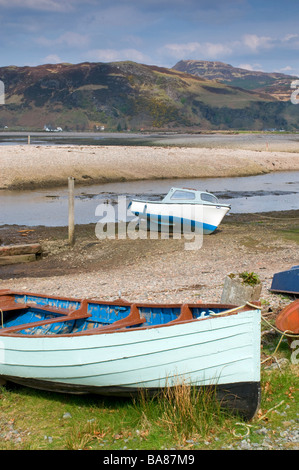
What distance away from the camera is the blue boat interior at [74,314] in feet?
31.5

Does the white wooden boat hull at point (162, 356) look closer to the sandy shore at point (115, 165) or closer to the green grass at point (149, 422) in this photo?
the green grass at point (149, 422)

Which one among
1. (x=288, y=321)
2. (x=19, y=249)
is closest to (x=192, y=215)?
(x=19, y=249)

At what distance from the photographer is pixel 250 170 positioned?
184 feet

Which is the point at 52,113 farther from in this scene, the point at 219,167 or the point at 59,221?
the point at 59,221

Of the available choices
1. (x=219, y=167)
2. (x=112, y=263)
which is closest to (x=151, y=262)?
(x=112, y=263)

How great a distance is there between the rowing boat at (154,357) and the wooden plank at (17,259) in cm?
1166

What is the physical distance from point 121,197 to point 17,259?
17.0 metres

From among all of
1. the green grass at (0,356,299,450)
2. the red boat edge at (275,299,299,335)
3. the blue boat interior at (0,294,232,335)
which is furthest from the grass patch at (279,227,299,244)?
the green grass at (0,356,299,450)

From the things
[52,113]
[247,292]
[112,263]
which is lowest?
[112,263]

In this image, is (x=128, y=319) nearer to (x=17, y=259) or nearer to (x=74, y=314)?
(x=74, y=314)

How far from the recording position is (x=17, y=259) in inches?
817

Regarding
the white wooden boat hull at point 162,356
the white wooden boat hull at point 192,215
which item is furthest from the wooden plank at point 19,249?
the white wooden boat hull at point 162,356
